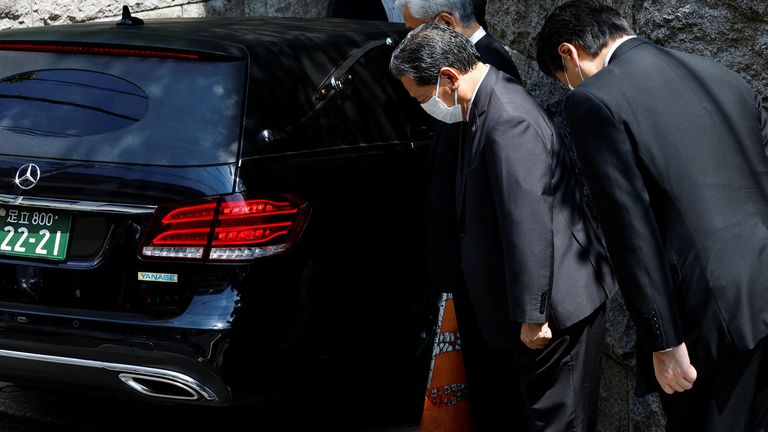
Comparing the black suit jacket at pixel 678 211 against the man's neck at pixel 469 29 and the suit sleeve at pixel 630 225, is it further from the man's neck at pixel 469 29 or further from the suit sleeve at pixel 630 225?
the man's neck at pixel 469 29

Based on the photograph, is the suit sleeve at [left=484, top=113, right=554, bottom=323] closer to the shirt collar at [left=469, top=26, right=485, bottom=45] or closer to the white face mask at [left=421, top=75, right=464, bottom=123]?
the white face mask at [left=421, top=75, right=464, bottom=123]

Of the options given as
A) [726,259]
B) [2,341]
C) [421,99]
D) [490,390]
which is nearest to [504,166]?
[421,99]

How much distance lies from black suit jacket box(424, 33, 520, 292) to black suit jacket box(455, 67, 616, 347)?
33 centimetres

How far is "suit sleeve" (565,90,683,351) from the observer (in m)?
2.84

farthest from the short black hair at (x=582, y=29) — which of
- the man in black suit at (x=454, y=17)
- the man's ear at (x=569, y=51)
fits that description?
the man in black suit at (x=454, y=17)

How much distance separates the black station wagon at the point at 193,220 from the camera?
3965 mm

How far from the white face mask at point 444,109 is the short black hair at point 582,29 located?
0.39m

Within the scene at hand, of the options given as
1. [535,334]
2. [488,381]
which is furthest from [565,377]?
[488,381]

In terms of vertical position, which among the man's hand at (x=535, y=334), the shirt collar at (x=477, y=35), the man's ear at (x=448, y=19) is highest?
the man's ear at (x=448, y=19)

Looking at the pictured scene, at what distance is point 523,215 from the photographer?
333 cm

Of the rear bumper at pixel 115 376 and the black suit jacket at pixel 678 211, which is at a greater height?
the black suit jacket at pixel 678 211

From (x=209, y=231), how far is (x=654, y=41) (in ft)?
5.55

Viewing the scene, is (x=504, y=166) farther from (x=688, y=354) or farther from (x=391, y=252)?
(x=391, y=252)

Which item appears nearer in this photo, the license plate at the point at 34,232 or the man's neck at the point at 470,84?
the man's neck at the point at 470,84
